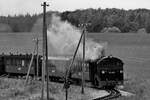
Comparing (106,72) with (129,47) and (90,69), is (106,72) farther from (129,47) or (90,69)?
(129,47)

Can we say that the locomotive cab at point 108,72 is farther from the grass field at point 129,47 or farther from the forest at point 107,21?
the forest at point 107,21

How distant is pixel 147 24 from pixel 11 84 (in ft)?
153

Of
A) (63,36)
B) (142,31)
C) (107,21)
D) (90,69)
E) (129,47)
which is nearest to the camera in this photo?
(90,69)

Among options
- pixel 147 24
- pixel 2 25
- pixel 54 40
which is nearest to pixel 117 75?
pixel 54 40

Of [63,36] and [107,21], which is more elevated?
[107,21]

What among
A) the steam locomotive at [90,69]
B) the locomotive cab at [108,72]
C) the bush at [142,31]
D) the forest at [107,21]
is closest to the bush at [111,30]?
the forest at [107,21]

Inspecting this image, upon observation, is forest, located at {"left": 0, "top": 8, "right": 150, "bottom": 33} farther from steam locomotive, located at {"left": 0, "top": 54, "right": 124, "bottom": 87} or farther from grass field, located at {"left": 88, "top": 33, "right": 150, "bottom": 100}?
steam locomotive, located at {"left": 0, "top": 54, "right": 124, "bottom": 87}

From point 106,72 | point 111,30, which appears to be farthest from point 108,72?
point 111,30

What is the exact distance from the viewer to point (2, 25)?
9775 centimetres

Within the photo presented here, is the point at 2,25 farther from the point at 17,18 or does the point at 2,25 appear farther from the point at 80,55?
the point at 80,55

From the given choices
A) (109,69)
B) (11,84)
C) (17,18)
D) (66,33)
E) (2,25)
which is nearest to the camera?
(109,69)

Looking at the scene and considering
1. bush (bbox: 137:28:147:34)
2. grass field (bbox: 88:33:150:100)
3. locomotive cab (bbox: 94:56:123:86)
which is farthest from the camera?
bush (bbox: 137:28:147:34)

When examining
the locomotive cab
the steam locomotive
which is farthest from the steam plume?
the locomotive cab

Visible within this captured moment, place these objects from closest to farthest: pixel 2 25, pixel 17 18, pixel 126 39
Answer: pixel 126 39 < pixel 17 18 < pixel 2 25
